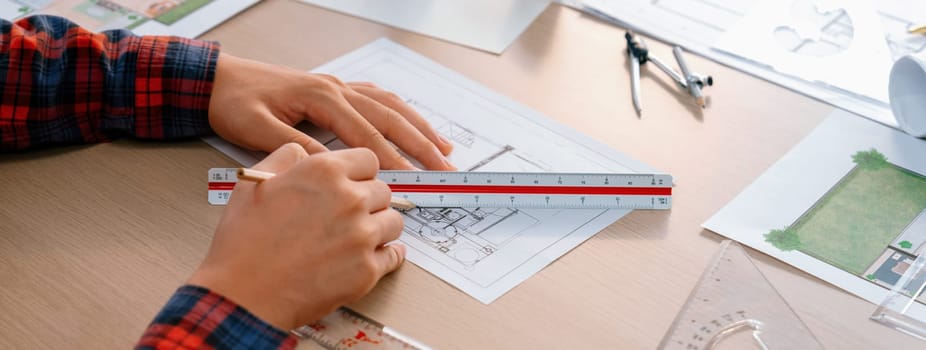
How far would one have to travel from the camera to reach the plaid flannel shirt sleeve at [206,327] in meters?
0.73

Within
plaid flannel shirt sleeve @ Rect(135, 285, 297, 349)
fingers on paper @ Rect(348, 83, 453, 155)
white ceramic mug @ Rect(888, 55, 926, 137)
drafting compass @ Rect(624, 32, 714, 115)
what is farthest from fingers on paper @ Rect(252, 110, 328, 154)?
white ceramic mug @ Rect(888, 55, 926, 137)

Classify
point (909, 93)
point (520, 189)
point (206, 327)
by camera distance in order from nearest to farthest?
point (206, 327) < point (520, 189) < point (909, 93)

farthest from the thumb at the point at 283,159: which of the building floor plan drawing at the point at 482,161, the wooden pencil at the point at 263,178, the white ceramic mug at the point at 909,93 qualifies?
the white ceramic mug at the point at 909,93

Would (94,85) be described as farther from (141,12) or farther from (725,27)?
(725,27)

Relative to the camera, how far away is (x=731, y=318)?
827 mm

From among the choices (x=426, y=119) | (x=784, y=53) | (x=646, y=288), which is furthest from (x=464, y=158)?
(x=784, y=53)

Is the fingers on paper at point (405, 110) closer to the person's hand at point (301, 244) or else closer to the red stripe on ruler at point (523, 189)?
the red stripe on ruler at point (523, 189)

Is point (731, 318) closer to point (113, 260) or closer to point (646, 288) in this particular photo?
point (646, 288)

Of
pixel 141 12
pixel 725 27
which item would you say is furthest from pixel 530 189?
pixel 141 12

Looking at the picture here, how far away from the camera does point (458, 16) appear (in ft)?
4.22

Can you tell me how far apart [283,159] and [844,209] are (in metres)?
0.59

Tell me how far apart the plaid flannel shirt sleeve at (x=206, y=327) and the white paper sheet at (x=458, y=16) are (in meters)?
0.58

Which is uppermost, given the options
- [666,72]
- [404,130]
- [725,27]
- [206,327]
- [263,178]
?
[725,27]

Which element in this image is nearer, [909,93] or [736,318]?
[736,318]
